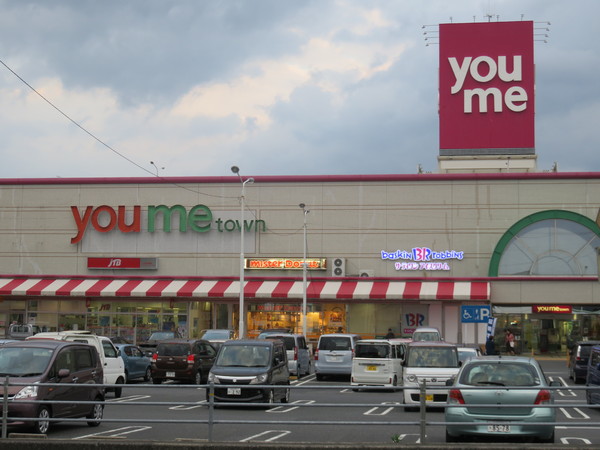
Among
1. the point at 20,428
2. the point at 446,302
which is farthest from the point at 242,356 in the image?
the point at 446,302

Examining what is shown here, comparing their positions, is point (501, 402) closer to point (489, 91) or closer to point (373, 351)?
point (373, 351)

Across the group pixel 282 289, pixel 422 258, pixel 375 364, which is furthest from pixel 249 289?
pixel 375 364

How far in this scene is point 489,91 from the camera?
58406 mm

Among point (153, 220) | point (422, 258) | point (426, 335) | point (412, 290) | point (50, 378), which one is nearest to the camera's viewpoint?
point (50, 378)

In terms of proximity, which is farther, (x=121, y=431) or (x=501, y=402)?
(x=121, y=431)

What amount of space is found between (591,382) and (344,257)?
29.1 m

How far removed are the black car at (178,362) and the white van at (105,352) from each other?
10.00ft

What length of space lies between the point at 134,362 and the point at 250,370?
9407 millimetres

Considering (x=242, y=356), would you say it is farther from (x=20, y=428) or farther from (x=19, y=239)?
(x=19, y=239)

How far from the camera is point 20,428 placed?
15961 mm

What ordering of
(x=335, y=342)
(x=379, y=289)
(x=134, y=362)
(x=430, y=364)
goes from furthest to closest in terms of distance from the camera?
(x=379, y=289) → (x=335, y=342) → (x=134, y=362) → (x=430, y=364)

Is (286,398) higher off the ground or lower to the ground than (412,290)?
lower

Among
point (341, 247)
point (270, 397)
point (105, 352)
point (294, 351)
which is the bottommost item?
point (270, 397)

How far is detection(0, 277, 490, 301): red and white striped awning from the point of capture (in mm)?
49812
